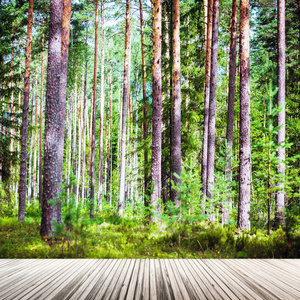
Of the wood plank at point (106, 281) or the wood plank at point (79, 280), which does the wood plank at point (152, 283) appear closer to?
the wood plank at point (106, 281)

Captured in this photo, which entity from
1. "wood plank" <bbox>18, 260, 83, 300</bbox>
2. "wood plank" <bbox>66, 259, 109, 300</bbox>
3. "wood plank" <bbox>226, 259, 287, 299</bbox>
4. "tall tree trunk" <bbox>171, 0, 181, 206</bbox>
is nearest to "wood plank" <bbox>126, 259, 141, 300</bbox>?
"wood plank" <bbox>66, 259, 109, 300</bbox>

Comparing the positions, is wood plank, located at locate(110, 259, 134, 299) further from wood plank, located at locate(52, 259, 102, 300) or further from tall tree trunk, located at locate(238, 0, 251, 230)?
tall tree trunk, located at locate(238, 0, 251, 230)

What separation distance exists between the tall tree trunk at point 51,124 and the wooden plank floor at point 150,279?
90.9 inches

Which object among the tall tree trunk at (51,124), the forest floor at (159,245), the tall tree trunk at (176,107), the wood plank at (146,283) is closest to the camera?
the wood plank at (146,283)

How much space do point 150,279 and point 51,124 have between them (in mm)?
5462

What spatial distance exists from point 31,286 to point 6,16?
Result: 1302 cm

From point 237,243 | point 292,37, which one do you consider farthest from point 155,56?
point 292,37

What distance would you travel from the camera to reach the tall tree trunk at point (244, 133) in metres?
7.48

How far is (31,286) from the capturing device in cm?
336

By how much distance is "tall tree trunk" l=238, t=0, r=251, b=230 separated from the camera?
748cm

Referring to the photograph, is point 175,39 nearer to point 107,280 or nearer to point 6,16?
point 6,16

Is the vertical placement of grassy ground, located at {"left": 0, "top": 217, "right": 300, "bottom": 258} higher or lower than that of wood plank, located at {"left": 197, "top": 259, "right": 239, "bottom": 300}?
lower

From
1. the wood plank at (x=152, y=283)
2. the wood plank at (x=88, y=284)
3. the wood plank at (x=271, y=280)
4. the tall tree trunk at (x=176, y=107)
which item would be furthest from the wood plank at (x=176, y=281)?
the tall tree trunk at (x=176, y=107)

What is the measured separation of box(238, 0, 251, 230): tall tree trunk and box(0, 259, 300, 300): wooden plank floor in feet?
8.16
